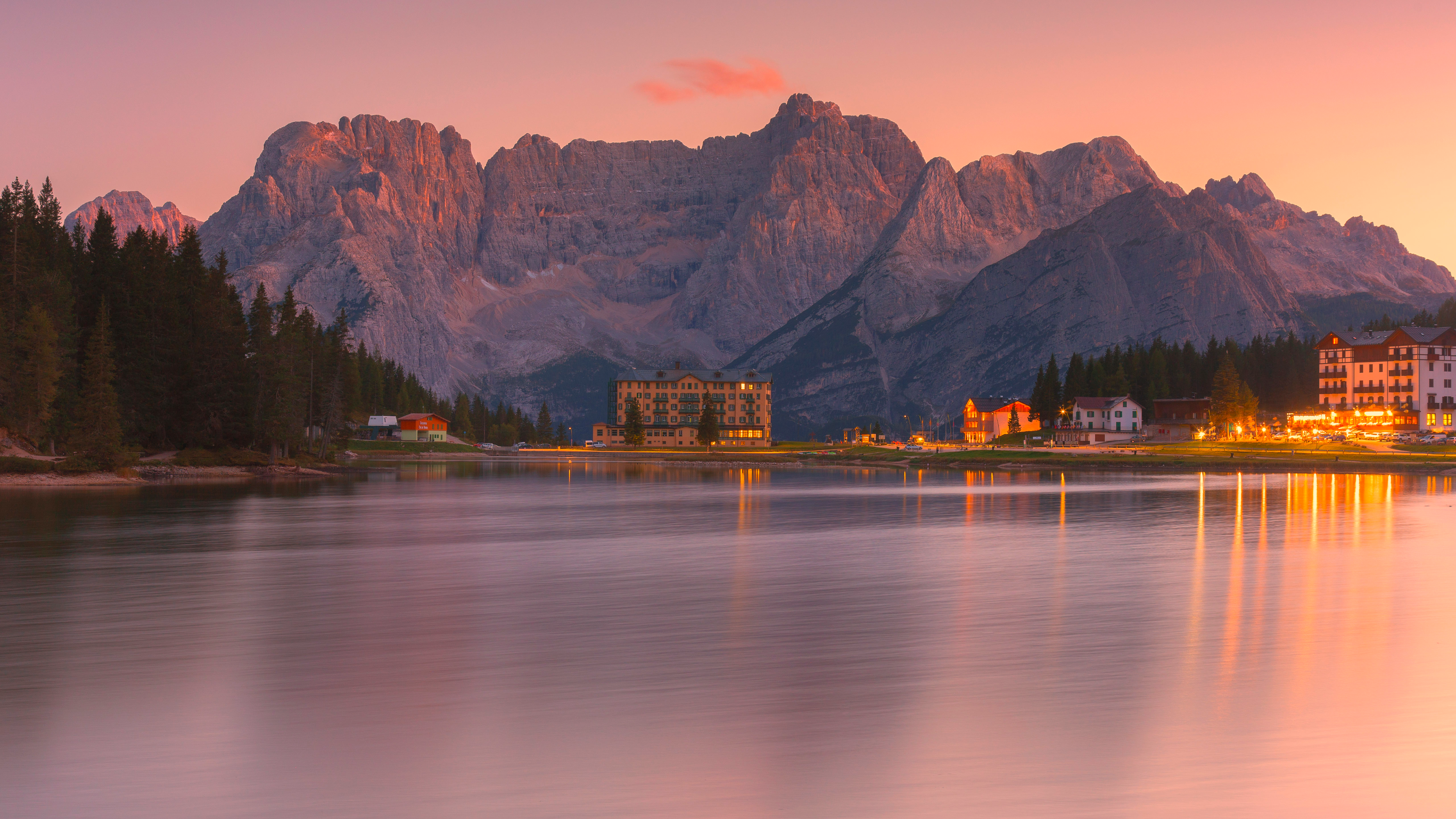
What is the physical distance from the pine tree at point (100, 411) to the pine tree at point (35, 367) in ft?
9.02

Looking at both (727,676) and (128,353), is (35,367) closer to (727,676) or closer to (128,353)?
(128,353)

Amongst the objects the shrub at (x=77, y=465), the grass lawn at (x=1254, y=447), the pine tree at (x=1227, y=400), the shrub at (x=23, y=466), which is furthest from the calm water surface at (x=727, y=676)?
the pine tree at (x=1227, y=400)

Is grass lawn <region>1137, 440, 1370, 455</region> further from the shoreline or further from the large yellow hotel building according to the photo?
the large yellow hotel building

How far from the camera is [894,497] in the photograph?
89.6 meters

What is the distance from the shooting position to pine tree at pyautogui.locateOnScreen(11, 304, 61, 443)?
294 ft

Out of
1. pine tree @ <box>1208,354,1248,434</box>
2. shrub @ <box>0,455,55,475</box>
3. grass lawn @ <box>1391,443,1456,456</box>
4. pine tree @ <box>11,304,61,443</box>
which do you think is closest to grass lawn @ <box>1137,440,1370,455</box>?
grass lawn @ <box>1391,443,1456,456</box>

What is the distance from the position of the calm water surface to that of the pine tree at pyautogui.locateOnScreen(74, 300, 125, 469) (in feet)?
146

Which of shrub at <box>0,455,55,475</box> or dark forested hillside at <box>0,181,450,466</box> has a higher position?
dark forested hillside at <box>0,181,450,466</box>

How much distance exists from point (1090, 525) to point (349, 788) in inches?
2064

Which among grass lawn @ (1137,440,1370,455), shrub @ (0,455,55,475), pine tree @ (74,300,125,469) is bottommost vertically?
shrub @ (0,455,55,475)

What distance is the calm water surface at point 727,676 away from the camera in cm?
1422

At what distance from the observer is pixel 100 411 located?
306ft

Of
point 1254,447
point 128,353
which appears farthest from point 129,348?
point 1254,447

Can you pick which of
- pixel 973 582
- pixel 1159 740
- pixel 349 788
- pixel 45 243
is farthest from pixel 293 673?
pixel 45 243
